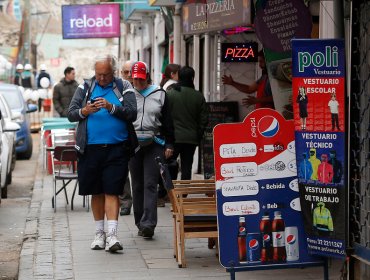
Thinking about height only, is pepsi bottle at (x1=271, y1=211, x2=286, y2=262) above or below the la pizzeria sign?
below

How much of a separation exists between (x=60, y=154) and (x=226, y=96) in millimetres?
2999

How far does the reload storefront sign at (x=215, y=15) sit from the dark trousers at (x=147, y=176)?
61.3 inches

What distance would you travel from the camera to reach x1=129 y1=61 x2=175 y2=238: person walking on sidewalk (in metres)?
10.4

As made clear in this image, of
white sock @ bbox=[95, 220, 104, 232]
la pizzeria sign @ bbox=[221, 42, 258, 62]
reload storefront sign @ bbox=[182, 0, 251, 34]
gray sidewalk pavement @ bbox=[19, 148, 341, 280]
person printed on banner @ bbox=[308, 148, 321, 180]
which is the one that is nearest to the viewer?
person printed on banner @ bbox=[308, 148, 321, 180]

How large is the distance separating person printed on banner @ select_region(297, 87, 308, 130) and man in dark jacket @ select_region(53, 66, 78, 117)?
50.3 ft

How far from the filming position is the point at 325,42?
6906mm

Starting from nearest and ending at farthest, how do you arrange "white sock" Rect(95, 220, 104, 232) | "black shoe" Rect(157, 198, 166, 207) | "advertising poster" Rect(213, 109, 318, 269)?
"advertising poster" Rect(213, 109, 318, 269), "white sock" Rect(95, 220, 104, 232), "black shoe" Rect(157, 198, 166, 207)

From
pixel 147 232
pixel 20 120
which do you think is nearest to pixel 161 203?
pixel 147 232

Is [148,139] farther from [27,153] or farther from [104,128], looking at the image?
[27,153]

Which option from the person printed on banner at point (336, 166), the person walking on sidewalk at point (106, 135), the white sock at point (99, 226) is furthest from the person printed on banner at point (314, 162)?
the white sock at point (99, 226)

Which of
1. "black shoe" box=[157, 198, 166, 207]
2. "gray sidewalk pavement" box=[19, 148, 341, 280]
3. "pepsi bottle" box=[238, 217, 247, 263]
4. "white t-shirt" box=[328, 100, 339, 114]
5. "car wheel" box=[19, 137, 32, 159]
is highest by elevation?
"white t-shirt" box=[328, 100, 339, 114]

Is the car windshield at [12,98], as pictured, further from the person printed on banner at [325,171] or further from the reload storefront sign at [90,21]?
the person printed on banner at [325,171]

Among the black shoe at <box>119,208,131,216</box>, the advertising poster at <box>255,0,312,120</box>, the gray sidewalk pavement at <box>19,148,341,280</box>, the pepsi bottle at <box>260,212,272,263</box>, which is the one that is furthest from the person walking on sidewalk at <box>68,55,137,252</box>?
the black shoe at <box>119,208,131,216</box>

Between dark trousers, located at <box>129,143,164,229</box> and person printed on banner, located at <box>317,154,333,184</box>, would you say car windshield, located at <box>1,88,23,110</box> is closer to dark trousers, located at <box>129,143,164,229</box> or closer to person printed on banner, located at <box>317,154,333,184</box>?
dark trousers, located at <box>129,143,164,229</box>
